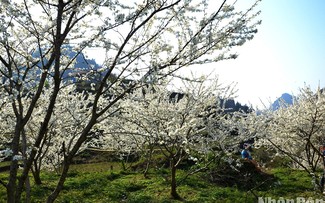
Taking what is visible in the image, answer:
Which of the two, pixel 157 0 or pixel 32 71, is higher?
pixel 157 0

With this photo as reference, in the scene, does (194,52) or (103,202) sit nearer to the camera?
(194,52)

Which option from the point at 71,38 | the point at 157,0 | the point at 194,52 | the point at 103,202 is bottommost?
the point at 103,202

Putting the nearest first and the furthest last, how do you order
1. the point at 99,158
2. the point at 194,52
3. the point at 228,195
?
the point at 194,52, the point at 228,195, the point at 99,158

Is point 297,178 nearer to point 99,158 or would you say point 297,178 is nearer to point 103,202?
point 103,202

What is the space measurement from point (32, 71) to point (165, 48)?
8.72 feet

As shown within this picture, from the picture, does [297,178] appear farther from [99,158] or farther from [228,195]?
[99,158]

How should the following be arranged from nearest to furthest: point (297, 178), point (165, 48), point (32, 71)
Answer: point (165, 48) < point (32, 71) < point (297, 178)

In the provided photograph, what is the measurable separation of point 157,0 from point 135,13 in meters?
0.36

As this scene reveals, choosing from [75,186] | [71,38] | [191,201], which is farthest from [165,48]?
[75,186]

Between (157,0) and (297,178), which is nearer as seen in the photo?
(157,0)

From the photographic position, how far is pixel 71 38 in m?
5.18

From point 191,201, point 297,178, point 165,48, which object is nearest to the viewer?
point 165,48

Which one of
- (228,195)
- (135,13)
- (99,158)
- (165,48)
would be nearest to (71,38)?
(135,13)

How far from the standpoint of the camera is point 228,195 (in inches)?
512
